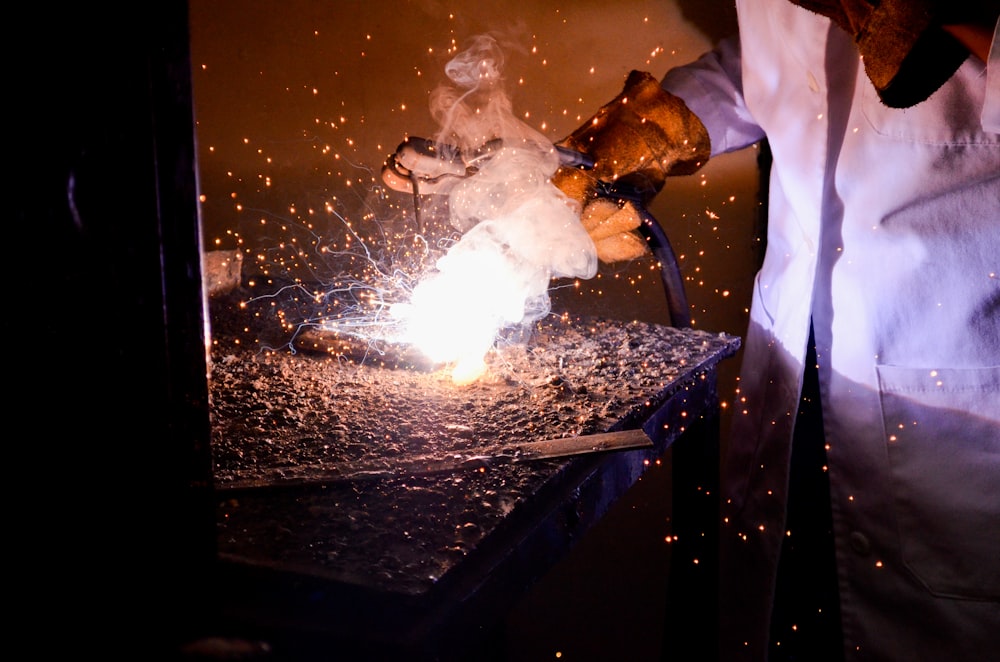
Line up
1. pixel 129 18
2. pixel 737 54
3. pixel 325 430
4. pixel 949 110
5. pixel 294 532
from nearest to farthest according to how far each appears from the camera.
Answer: pixel 129 18 < pixel 294 532 < pixel 325 430 < pixel 949 110 < pixel 737 54

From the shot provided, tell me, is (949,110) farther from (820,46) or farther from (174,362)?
(174,362)

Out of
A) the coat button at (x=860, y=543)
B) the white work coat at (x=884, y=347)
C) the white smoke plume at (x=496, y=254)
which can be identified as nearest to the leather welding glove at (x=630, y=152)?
the white smoke plume at (x=496, y=254)

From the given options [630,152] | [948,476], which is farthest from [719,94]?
[948,476]

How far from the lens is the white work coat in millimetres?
1342

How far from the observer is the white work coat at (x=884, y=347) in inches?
52.8

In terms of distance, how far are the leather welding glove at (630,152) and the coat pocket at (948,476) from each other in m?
0.82

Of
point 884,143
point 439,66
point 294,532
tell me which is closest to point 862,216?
point 884,143

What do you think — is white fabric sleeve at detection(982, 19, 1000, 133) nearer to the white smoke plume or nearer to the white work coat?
the white work coat

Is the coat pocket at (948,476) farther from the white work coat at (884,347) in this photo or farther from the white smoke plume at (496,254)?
the white smoke plume at (496,254)

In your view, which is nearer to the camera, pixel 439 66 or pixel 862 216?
pixel 862 216

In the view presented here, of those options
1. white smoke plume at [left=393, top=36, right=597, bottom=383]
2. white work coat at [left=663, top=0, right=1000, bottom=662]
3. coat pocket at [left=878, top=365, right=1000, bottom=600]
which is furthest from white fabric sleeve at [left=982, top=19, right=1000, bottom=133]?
white smoke plume at [left=393, top=36, right=597, bottom=383]

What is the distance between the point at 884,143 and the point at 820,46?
35cm

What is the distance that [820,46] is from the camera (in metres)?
1.62

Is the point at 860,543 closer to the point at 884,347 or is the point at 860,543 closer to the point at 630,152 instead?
the point at 884,347
